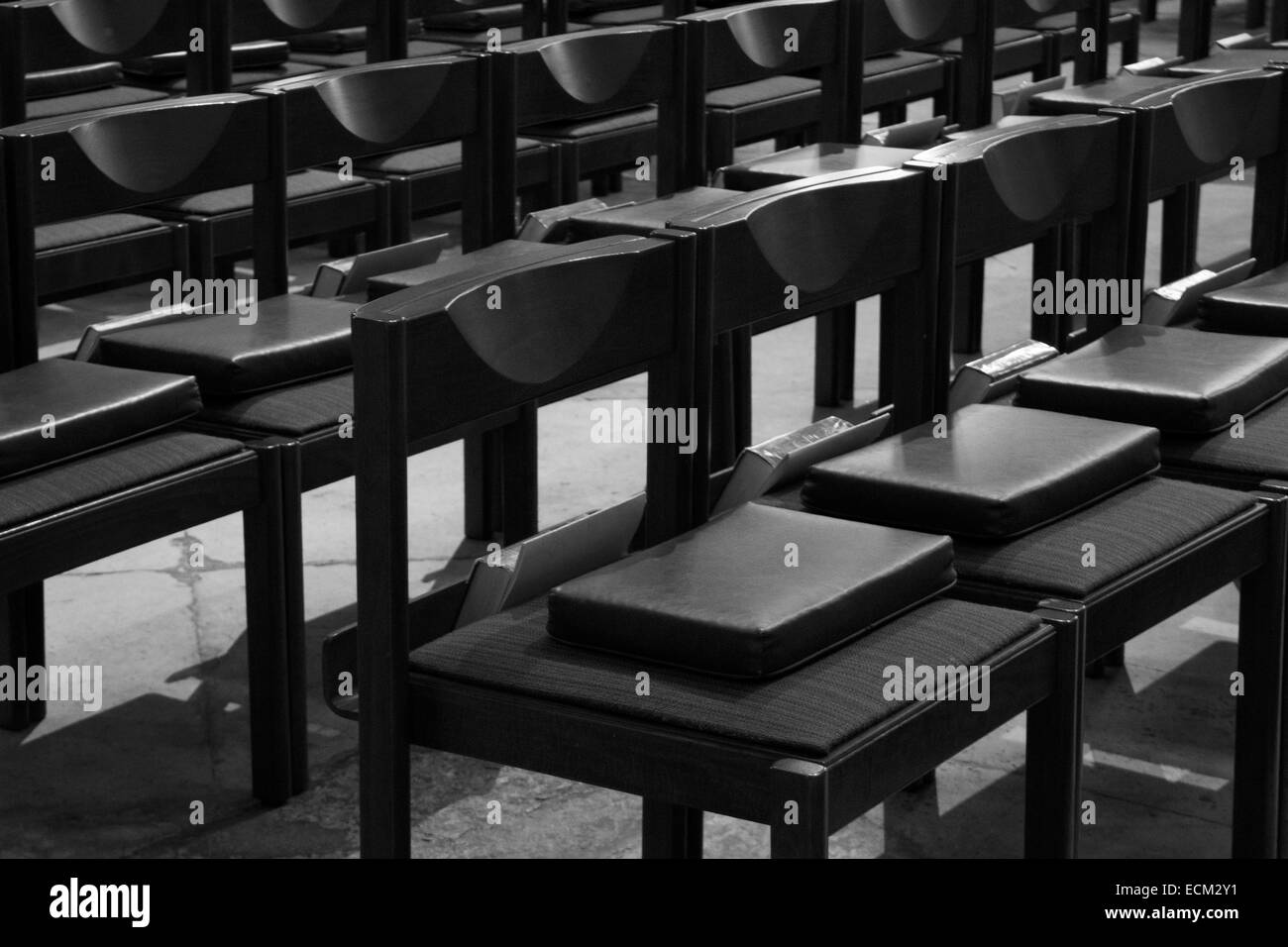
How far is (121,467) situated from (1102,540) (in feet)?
3.86

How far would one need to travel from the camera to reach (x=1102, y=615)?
2041 mm

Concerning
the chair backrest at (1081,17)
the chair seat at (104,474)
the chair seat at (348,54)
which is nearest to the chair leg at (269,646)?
the chair seat at (104,474)

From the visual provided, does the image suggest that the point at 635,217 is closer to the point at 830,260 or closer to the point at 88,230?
the point at 830,260

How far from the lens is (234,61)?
4602 mm

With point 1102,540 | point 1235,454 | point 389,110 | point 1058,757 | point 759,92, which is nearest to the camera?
point 1058,757

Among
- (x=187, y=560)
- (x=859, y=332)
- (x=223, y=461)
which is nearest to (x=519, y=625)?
(x=223, y=461)

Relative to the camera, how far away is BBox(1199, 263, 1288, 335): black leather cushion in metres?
2.95

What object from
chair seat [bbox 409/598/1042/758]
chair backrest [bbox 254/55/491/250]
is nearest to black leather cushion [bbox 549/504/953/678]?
chair seat [bbox 409/598/1042/758]

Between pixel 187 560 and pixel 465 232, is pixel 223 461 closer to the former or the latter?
pixel 465 232

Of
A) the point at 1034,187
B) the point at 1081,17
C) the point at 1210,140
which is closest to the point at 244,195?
the point at 1034,187

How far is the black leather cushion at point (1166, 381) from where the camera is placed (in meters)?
2.51

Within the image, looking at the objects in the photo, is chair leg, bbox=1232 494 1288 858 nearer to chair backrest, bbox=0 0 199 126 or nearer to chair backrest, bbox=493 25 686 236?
chair backrest, bbox=493 25 686 236

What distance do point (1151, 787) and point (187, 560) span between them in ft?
5.82

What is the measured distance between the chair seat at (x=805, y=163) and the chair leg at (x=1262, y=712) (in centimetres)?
116
